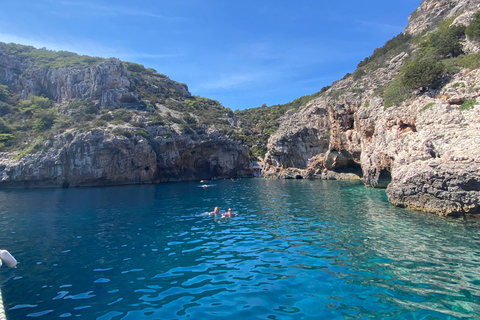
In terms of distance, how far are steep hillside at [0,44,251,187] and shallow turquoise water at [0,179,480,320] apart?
39614mm

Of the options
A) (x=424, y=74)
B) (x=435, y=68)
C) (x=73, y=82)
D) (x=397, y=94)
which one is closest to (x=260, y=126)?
(x=73, y=82)

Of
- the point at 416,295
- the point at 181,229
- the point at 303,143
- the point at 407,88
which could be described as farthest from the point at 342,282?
the point at 303,143

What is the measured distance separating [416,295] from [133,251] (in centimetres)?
879

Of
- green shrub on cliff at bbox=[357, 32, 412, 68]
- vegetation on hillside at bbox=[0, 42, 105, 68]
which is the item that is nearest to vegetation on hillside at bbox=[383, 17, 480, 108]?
green shrub on cliff at bbox=[357, 32, 412, 68]

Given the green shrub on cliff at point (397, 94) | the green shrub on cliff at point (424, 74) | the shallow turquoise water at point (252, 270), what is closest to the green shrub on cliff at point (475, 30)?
the green shrub on cliff at point (424, 74)

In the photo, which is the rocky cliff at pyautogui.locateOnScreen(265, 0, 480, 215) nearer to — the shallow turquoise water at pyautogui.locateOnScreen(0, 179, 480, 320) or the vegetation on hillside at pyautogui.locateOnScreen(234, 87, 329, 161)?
the shallow turquoise water at pyautogui.locateOnScreen(0, 179, 480, 320)

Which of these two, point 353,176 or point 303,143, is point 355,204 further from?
point 303,143

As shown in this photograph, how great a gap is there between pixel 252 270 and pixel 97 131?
170 ft

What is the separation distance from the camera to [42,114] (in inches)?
2256

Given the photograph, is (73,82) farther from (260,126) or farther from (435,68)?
(435,68)

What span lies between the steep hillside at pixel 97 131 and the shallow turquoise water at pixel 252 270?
39.6 metres

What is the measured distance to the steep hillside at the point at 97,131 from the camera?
48.4 m

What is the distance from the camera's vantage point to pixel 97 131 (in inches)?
1982

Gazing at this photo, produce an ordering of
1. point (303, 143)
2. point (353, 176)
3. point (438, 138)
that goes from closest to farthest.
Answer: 1. point (438, 138)
2. point (353, 176)
3. point (303, 143)
